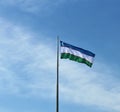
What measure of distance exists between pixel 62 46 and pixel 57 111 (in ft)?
32.7

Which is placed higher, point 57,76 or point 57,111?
point 57,76

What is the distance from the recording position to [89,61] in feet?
166

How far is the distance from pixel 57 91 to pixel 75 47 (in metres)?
7.83

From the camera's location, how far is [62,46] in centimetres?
5025

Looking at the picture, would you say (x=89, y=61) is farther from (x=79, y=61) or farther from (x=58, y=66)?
(x=58, y=66)

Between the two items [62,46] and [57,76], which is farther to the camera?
[62,46]

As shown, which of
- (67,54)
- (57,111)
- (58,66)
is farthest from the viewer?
(67,54)

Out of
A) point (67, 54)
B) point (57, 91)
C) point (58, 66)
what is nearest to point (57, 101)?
point (57, 91)

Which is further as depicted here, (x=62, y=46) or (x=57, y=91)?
(x=62, y=46)

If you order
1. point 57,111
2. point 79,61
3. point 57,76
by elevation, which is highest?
point 79,61

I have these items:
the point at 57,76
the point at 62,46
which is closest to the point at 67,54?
the point at 62,46

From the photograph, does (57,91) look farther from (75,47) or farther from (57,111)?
(75,47)

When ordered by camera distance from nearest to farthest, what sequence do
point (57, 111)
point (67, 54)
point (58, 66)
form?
point (57, 111) → point (58, 66) → point (67, 54)

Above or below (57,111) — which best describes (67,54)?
above
